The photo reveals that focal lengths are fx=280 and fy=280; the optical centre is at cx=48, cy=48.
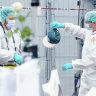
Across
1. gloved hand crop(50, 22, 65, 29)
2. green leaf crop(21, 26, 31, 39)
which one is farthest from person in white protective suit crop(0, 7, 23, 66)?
green leaf crop(21, 26, 31, 39)

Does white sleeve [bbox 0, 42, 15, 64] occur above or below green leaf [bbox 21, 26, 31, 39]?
below

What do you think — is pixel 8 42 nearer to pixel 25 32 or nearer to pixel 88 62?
pixel 88 62

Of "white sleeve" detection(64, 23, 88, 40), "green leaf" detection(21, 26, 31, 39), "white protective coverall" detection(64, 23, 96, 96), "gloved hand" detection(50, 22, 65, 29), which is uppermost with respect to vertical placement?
"green leaf" detection(21, 26, 31, 39)

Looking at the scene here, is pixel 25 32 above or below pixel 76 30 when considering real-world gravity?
above

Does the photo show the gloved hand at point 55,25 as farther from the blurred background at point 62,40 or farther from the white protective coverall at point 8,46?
the white protective coverall at point 8,46

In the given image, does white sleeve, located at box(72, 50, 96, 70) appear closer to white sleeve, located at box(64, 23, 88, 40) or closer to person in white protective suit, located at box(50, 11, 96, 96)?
person in white protective suit, located at box(50, 11, 96, 96)

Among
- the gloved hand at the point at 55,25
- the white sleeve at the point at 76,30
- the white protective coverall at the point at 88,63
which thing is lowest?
the white protective coverall at the point at 88,63

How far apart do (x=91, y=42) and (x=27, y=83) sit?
1.58 meters

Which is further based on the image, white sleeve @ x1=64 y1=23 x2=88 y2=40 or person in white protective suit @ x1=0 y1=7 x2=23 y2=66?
white sleeve @ x1=64 y1=23 x2=88 y2=40

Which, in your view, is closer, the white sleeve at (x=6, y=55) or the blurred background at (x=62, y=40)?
the white sleeve at (x=6, y=55)

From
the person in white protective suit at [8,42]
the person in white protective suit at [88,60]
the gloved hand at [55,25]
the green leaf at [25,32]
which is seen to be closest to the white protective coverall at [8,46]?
the person in white protective suit at [8,42]


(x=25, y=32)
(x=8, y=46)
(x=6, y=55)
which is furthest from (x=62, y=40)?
(x=25, y=32)

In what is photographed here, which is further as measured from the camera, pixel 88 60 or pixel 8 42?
pixel 8 42

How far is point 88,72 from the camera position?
9.29 ft
